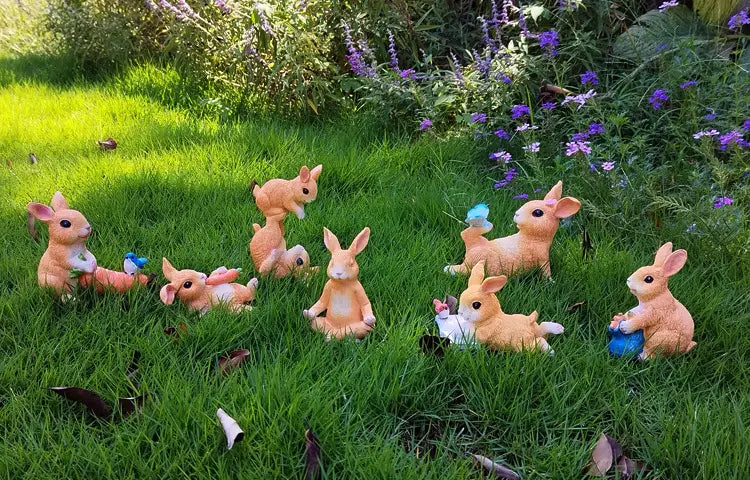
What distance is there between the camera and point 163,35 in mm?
5734

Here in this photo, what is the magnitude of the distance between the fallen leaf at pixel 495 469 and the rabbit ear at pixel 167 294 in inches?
47.7

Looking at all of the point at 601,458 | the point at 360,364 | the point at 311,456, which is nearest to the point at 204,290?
the point at 360,364

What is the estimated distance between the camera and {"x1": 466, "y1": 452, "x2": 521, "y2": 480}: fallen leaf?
177 cm

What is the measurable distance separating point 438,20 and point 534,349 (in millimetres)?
3219

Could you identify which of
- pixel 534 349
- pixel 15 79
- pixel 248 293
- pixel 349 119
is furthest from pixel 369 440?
pixel 15 79

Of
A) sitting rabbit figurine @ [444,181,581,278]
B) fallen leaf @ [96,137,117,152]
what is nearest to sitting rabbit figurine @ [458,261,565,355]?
sitting rabbit figurine @ [444,181,581,278]

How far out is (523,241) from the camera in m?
2.61

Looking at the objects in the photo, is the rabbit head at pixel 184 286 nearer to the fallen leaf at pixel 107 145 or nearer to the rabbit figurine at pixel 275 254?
the rabbit figurine at pixel 275 254

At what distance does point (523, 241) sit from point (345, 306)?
0.83 m

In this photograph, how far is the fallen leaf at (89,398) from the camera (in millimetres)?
1917

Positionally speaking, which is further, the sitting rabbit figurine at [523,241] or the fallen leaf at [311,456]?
the sitting rabbit figurine at [523,241]

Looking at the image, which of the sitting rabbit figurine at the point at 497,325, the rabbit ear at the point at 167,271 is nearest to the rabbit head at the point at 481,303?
the sitting rabbit figurine at the point at 497,325

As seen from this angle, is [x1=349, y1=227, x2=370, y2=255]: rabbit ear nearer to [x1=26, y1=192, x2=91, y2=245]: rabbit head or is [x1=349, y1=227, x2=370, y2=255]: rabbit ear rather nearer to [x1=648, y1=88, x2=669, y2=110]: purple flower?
[x1=26, y1=192, x2=91, y2=245]: rabbit head

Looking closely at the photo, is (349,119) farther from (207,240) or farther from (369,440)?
(369,440)
